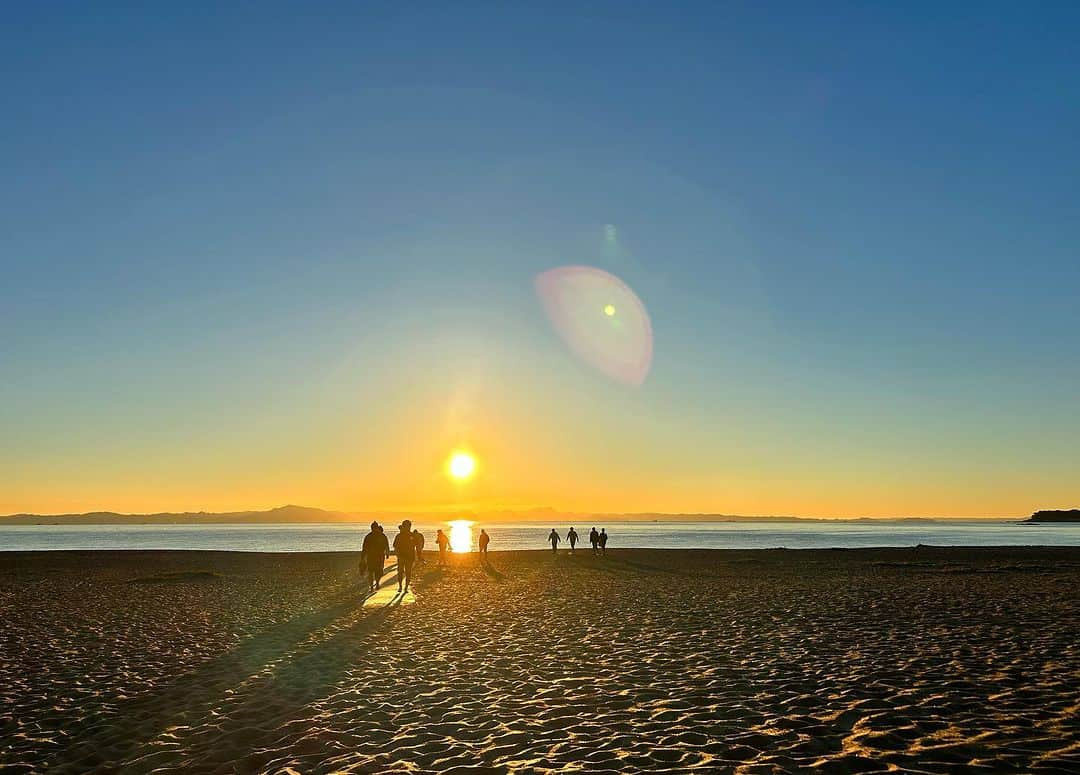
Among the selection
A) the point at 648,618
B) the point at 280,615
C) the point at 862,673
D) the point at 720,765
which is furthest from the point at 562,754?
the point at 280,615


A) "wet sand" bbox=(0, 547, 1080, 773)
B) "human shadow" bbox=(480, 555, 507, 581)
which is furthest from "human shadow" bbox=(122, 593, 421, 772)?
"human shadow" bbox=(480, 555, 507, 581)

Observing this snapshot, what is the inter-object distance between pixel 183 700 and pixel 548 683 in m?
5.63

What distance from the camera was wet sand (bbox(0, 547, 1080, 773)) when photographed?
8.35 meters

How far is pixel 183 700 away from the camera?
1135 cm

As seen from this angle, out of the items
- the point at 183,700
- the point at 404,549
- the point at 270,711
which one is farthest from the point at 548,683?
the point at 404,549

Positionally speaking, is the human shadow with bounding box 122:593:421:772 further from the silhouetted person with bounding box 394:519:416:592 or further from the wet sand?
the silhouetted person with bounding box 394:519:416:592

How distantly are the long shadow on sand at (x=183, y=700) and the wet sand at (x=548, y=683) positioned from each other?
0.05 metres

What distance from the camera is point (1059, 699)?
33.5 ft

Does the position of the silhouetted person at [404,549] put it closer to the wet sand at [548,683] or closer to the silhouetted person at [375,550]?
the silhouetted person at [375,550]

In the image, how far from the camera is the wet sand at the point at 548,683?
8352 millimetres

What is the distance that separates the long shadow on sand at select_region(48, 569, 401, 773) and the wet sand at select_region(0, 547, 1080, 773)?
51mm

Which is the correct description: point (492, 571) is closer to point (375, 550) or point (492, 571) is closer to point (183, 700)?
point (375, 550)

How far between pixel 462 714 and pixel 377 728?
121cm

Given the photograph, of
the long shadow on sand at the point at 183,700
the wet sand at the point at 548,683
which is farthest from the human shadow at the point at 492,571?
the long shadow on sand at the point at 183,700
